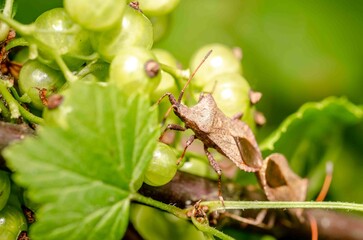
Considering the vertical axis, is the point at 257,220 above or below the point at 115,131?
below

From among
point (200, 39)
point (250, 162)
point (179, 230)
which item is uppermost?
point (250, 162)

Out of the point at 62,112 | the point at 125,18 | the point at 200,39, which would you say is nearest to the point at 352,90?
the point at 200,39

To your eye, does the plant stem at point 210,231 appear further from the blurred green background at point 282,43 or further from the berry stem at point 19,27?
the blurred green background at point 282,43

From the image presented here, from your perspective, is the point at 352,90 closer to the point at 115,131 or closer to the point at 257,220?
the point at 257,220

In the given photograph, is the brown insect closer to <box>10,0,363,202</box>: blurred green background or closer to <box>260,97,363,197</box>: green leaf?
<box>260,97,363,197</box>: green leaf

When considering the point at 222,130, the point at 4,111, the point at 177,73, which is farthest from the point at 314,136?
the point at 4,111

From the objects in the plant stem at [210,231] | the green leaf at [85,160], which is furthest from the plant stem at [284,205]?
the green leaf at [85,160]

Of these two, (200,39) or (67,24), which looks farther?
(200,39)

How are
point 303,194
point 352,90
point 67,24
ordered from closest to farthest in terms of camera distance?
point 67,24
point 303,194
point 352,90

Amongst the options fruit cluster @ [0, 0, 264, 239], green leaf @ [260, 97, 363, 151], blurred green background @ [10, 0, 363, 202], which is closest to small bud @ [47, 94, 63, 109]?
fruit cluster @ [0, 0, 264, 239]
